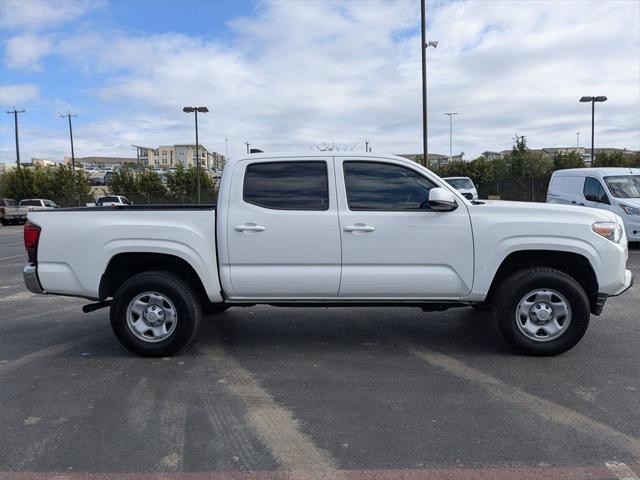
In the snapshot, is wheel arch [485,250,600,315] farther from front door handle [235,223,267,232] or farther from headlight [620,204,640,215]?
headlight [620,204,640,215]

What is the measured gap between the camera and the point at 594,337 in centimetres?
571

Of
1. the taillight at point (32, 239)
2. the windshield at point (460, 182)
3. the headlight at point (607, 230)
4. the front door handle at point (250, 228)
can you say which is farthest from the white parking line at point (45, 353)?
the windshield at point (460, 182)

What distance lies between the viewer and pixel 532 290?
194 inches

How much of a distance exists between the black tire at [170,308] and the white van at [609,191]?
1028 cm

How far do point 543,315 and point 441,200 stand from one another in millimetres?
1454

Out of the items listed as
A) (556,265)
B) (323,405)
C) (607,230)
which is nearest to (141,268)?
(323,405)

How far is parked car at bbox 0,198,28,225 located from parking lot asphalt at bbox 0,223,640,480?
3095 centimetres

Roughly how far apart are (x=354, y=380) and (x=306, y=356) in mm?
804

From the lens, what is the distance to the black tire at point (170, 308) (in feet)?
16.5

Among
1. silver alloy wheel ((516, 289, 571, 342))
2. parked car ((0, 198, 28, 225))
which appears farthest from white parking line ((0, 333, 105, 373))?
parked car ((0, 198, 28, 225))

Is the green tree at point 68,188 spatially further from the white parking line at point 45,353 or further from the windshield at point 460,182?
the white parking line at point 45,353

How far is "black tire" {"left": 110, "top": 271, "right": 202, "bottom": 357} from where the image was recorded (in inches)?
198

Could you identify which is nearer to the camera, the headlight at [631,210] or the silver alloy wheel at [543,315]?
the silver alloy wheel at [543,315]

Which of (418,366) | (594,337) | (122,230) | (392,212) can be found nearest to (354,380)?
(418,366)
